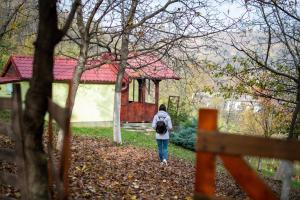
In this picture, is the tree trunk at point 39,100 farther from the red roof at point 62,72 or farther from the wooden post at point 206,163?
the red roof at point 62,72

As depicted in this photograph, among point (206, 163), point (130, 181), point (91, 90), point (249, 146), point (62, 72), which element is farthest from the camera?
point (91, 90)

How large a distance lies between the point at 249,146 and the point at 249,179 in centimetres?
26

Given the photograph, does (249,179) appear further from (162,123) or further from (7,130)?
(162,123)

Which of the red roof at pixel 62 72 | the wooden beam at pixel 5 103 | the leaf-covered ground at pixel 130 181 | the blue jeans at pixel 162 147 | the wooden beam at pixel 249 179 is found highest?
the red roof at pixel 62 72

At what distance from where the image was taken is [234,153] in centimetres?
298

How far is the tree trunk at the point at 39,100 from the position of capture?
4.34 m

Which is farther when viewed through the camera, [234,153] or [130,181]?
[130,181]

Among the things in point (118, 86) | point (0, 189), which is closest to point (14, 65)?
point (118, 86)

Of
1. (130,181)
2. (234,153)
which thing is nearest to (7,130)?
(234,153)

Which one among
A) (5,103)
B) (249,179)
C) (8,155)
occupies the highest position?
(5,103)

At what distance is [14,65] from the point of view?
2570 cm

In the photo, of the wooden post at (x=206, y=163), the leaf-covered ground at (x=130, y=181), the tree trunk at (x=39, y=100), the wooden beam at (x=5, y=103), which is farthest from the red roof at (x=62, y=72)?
the wooden post at (x=206, y=163)

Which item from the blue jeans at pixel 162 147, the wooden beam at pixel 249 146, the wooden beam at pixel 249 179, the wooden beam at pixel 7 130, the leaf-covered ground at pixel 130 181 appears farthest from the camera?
the blue jeans at pixel 162 147

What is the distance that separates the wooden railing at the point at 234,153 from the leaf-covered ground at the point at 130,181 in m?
3.30
